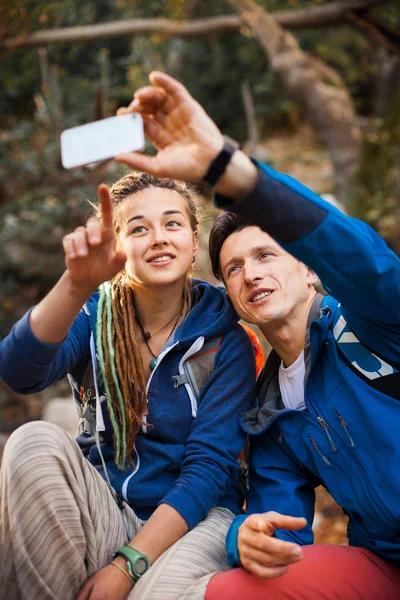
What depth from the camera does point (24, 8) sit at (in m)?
6.30

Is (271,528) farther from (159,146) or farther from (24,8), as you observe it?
→ (24,8)

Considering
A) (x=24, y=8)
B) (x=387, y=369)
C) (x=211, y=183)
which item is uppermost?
(x=24, y=8)

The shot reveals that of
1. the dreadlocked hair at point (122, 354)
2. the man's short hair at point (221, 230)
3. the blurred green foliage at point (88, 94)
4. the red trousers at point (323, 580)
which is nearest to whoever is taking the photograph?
the red trousers at point (323, 580)

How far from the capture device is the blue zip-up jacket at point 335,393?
1.42 meters

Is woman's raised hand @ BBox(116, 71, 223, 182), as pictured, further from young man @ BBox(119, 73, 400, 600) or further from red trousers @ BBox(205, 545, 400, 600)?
red trousers @ BBox(205, 545, 400, 600)

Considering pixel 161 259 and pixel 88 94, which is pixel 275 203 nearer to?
pixel 161 259

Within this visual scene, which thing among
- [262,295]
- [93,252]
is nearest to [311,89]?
[262,295]

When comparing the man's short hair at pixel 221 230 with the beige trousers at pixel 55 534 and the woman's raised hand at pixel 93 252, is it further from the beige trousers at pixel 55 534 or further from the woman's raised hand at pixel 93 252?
the beige trousers at pixel 55 534

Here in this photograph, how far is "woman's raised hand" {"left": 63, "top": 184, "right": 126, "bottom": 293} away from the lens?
1.57m

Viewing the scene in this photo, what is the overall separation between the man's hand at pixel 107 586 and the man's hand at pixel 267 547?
33 centimetres

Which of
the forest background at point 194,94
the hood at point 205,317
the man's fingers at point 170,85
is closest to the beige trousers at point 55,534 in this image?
the hood at point 205,317

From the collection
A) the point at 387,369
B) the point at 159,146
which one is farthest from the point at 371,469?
the point at 159,146

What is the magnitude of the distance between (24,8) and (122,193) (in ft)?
16.3

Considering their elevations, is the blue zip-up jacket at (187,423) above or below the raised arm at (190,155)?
below
